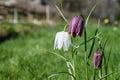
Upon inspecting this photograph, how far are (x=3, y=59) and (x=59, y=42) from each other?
3.78 m

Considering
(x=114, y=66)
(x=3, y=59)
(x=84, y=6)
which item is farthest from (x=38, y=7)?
(x=114, y=66)

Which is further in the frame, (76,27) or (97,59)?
(97,59)

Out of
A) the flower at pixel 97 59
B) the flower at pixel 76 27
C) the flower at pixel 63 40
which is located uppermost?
the flower at pixel 76 27

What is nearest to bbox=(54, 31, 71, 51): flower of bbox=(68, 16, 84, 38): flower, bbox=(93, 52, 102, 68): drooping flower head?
bbox=(68, 16, 84, 38): flower

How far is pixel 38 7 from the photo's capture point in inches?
1040

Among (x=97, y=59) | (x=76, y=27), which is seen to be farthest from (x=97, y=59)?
(x=76, y=27)

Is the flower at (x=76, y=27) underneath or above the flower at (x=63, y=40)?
above

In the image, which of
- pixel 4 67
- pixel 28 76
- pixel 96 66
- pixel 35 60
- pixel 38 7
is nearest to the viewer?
pixel 96 66

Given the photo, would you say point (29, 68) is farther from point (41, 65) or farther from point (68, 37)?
point (68, 37)

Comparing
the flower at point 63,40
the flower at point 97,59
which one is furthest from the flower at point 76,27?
the flower at point 97,59

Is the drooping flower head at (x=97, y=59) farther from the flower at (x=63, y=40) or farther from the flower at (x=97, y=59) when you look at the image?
the flower at (x=63, y=40)

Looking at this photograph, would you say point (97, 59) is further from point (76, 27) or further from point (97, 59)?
point (76, 27)

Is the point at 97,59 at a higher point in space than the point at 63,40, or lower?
lower

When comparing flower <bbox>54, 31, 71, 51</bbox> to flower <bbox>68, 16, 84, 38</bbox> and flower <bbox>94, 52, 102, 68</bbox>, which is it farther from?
flower <bbox>94, 52, 102, 68</bbox>
